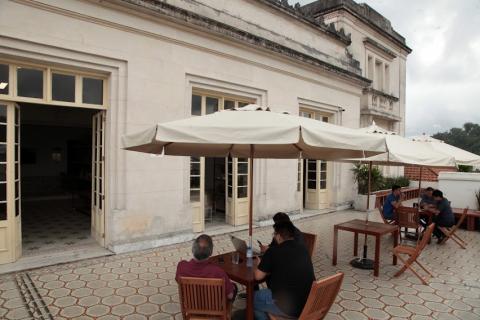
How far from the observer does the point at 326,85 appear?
11.0m

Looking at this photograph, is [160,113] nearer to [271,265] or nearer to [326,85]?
[271,265]

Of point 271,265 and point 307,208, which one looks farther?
point 307,208

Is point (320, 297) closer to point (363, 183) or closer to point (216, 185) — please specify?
point (216, 185)

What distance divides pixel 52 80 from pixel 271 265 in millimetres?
4881

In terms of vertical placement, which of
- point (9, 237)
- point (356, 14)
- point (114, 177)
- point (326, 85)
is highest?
point (356, 14)

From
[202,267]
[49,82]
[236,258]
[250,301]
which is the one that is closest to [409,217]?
[236,258]

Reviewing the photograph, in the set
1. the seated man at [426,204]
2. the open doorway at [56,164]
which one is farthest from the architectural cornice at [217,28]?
the open doorway at [56,164]

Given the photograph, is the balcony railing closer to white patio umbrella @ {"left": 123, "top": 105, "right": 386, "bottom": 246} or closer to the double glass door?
white patio umbrella @ {"left": 123, "top": 105, "right": 386, "bottom": 246}

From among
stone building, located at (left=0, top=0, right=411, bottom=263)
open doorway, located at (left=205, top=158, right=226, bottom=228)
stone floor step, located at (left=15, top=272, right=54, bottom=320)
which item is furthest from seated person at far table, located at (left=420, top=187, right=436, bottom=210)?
stone floor step, located at (left=15, top=272, right=54, bottom=320)

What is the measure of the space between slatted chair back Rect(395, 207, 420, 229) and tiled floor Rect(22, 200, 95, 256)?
21.3ft

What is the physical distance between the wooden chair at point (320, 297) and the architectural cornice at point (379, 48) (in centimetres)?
1352

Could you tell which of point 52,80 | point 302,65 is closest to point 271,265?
point 52,80

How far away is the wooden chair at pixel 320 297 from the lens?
2678 mm

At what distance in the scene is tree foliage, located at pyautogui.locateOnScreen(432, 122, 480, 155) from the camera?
4849cm
